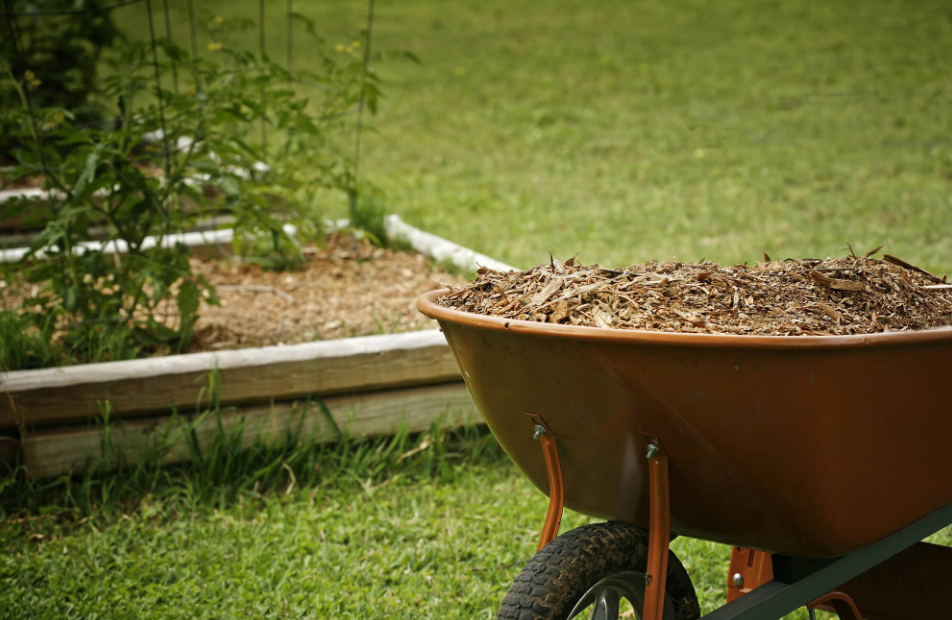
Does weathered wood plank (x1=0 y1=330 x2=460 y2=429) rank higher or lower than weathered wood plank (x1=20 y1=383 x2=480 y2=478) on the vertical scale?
higher

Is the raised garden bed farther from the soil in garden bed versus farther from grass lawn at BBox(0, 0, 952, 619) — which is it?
the soil in garden bed

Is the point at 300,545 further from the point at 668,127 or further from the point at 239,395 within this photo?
the point at 668,127

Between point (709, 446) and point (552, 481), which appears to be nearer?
point (709, 446)

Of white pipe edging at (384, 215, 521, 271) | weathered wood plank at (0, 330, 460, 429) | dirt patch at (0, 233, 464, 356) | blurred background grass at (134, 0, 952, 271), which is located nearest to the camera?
weathered wood plank at (0, 330, 460, 429)

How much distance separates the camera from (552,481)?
51.4 inches

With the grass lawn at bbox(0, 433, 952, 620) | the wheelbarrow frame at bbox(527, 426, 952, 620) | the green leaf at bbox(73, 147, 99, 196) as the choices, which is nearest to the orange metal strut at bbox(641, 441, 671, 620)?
Result: the wheelbarrow frame at bbox(527, 426, 952, 620)

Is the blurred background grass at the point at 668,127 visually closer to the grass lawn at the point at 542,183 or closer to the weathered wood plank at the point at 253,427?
the grass lawn at the point at 542,183

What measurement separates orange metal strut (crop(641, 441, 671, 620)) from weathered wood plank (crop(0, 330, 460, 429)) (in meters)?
1.54

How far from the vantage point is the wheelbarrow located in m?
1.07

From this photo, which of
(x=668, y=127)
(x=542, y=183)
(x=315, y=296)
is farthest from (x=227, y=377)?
(x=668, y=127)

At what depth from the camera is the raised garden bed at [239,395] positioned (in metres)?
2.38

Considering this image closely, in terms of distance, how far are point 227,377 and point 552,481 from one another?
1.51 m

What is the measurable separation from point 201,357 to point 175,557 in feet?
2.07

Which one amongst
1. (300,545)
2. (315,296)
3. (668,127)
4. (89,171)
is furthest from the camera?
(668,127)
